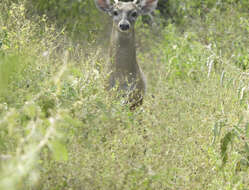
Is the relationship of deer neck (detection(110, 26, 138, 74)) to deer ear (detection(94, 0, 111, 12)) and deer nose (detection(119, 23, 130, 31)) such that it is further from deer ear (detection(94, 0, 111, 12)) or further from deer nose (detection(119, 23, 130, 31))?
deer ear (detection(94, 0, 111, 12))

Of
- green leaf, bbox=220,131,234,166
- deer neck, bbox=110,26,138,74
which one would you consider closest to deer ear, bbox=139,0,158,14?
deer neck, bbox=110,26,138,74

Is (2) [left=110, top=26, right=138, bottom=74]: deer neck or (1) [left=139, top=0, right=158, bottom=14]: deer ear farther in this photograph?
(1) [left=139, top=0, right=158, bottom=14]: deer ear

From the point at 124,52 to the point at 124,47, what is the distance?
79 mm

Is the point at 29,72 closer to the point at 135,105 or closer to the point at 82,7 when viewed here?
the point at 135,105

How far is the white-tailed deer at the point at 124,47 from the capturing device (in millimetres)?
6559

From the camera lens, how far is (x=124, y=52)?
274 inches

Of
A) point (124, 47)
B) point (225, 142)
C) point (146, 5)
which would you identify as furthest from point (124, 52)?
point (225, 142)

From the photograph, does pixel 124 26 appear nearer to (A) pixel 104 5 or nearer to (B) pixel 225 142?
(A) pixel 104 5

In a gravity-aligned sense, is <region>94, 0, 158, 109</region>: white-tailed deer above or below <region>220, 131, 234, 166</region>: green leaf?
below

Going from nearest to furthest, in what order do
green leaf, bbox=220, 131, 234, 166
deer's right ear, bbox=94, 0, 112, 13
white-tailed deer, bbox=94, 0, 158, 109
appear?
green leaf, bbox=220, 131, 234, 166 → white-tailed deer, bbox=94, 0, 158, 109 → deer's right ear, bbox=94, 0, 112, 13

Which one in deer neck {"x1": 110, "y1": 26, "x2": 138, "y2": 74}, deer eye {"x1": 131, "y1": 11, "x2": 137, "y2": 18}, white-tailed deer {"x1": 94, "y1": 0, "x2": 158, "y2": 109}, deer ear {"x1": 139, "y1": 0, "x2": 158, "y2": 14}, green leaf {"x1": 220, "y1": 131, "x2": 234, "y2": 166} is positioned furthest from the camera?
deer ear {"x1": 139, "y1": 0, "x2": 158, "y2": 14}

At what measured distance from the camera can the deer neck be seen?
6.78 metres

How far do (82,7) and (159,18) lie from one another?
1.91m

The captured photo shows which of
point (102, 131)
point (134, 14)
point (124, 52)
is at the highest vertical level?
point (102, 131)
